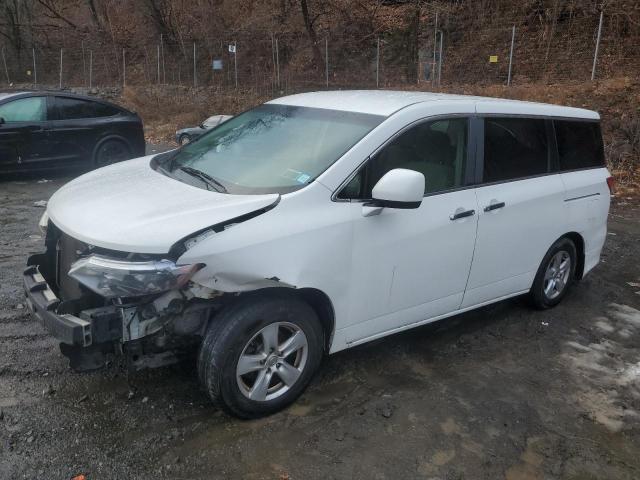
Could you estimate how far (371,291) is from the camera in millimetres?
3490

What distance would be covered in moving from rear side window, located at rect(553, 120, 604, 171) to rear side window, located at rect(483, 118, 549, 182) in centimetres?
24

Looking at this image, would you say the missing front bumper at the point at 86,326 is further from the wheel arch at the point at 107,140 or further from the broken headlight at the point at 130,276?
the wheel arch at the point at 107,140

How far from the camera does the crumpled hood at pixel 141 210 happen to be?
2.82 metres

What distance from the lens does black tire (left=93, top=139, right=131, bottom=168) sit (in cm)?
982

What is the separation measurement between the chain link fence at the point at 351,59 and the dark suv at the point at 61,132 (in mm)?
11155

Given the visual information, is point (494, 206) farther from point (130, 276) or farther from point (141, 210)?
point (130, 276)

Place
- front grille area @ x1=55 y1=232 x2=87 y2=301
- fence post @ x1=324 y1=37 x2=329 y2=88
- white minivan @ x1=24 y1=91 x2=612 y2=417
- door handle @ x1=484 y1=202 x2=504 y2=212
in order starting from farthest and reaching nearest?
fence post @ x1=324 y1=37 x2=329 y2=88, door handle @ x1=484 y1=202 x2=504 y2=212, front grille area @ x1=55 y1=232 x2=87 y2=301, white minivan @ x1=24 y1=91 x2=612 y2=417

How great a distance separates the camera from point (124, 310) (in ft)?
9.29

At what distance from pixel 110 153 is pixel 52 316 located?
302 inches

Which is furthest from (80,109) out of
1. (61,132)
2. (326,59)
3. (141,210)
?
(326,59)

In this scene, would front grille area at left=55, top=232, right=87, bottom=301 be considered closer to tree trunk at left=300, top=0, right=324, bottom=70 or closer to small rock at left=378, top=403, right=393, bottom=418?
small rock at left=378, top=403, right=393, bottom=418

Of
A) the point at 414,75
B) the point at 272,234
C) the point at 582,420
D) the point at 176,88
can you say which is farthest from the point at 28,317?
the point at 176,88

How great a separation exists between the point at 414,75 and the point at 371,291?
689 inches

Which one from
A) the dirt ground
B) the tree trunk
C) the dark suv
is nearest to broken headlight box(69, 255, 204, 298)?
the dirt ground
